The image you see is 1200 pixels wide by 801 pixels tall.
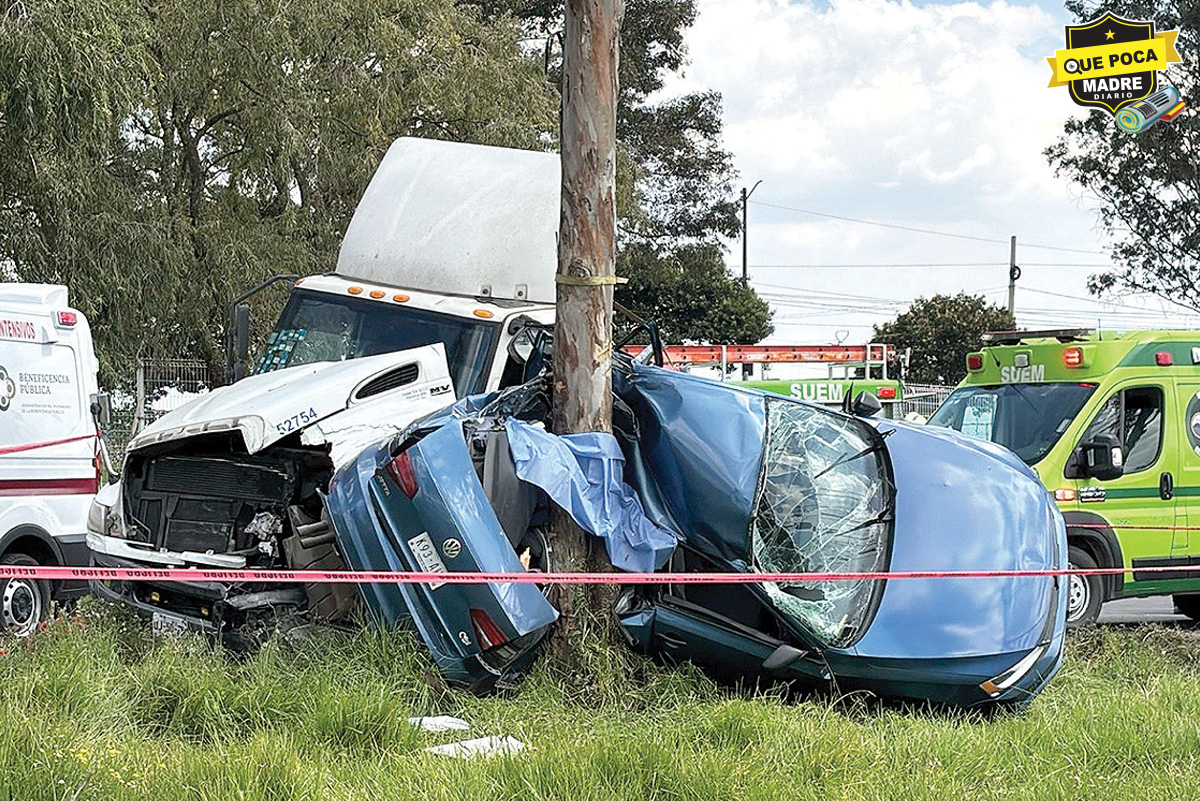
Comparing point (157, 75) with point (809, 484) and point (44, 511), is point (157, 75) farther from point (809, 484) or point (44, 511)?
point (809, 484)

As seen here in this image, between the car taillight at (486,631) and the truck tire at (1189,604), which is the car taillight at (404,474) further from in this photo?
the truck tire at (1189,604)

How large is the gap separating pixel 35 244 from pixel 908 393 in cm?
1767

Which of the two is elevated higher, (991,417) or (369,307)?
(369,307)

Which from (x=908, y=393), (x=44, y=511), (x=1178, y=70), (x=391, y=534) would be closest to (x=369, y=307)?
(x=44, y=511)

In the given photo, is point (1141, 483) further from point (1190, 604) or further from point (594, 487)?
point (594, 487)

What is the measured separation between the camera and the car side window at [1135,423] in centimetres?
1037

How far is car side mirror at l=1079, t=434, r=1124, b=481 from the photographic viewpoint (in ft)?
33.3

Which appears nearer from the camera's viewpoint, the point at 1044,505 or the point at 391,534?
the point at 391,534

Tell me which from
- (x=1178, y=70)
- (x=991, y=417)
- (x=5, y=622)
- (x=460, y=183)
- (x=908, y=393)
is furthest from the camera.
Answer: (x=1178, y=70)

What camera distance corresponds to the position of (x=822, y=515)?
21.3 feet

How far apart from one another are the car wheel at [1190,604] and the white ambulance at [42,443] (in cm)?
853

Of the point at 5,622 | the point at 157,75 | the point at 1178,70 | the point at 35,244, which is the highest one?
the point at 1178,70

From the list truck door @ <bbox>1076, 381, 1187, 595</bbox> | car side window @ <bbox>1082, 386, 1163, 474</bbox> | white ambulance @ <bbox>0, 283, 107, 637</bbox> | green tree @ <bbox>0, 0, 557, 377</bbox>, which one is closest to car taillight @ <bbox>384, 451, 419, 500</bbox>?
white ambulance @ <bbox>0, 283, 107, 637</bbox>

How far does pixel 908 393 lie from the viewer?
2872 cm
